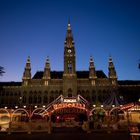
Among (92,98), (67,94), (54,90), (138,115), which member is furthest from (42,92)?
(138,115)

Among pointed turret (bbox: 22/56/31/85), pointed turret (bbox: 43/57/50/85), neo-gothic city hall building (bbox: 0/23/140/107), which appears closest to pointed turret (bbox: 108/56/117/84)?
neo-gothic city hall building (bbox: 0/23/140/107)

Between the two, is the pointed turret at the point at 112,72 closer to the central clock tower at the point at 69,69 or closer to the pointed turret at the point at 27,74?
the central clock tower at the point at 69,69

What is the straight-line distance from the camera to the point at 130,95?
61.2 metres

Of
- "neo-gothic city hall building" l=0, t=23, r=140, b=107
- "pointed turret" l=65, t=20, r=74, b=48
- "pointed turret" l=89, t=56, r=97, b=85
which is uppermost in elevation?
"pointed turret" l=65, t=20, r=74, b=48

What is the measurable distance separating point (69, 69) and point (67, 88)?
7.02 meters

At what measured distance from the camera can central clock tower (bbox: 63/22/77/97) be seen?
61.7 meters

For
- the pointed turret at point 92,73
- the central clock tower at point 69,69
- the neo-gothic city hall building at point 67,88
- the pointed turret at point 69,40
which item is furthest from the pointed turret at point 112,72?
the pointed turret at point 69,40

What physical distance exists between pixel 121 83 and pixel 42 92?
90.4 ft

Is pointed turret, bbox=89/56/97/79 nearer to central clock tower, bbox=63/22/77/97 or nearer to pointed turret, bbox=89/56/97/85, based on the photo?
pointed turret, bbox=89/56/97/85

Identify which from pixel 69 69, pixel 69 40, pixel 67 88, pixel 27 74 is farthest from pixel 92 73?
pixel 27 74

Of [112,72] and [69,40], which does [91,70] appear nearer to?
[112,72]

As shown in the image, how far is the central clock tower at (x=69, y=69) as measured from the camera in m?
61.7

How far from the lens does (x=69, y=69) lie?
65.1 metres

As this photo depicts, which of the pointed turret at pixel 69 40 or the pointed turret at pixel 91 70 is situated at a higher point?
the pointed turret at pixel 69 40
